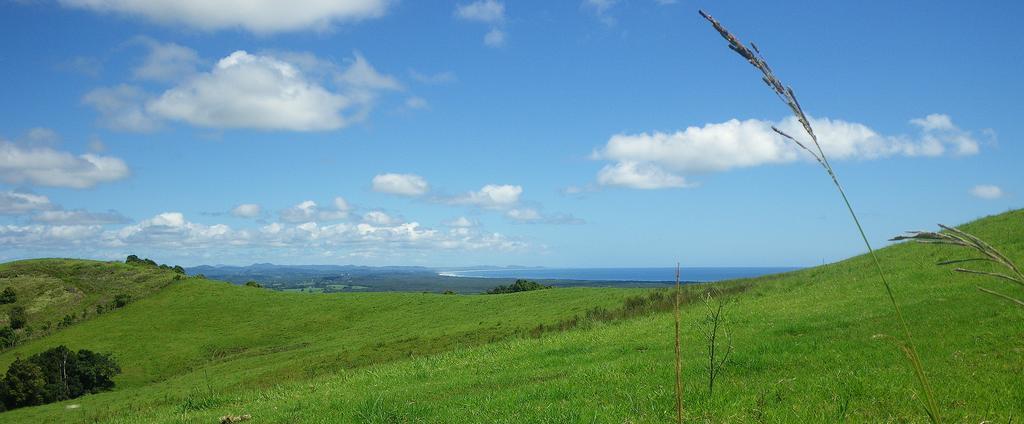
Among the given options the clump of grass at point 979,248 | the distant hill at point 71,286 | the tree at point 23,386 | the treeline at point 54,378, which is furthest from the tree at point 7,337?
the clump of grass at point 979,248

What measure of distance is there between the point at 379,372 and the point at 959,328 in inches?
716

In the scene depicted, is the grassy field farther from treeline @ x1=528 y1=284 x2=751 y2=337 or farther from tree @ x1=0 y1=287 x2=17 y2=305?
tree @ x1=0 y1=287 x2=17 y2=305

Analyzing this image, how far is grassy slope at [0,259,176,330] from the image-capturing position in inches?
3027

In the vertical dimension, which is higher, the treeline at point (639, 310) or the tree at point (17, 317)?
the treeline at point (639, 310)

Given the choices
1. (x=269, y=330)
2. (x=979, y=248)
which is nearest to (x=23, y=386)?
(x=269, y=330)

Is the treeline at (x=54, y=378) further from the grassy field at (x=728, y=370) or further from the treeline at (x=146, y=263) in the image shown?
the treeline at (x=146, y=263)

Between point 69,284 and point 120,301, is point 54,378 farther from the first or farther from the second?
point 69,284

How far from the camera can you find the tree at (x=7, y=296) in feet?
257

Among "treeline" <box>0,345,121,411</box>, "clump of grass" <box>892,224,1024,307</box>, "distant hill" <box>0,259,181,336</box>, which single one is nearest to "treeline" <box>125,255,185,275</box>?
"distant hill" <box>0,259,181,336</box>

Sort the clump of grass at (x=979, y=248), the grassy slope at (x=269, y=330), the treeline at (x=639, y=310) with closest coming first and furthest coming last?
1. the clump of grass at (x=979, y=248)
2. the treeline at (x=639, y=310)
3. the grassy slope at (x=269, y=330)

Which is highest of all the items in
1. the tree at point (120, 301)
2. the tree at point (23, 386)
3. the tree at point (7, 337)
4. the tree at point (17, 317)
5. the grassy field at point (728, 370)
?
the grassy field at point (728, 370)

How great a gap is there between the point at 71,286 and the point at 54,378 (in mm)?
43019

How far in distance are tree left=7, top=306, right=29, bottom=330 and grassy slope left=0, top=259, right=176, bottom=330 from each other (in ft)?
1.65

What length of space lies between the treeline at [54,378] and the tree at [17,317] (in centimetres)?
2524
